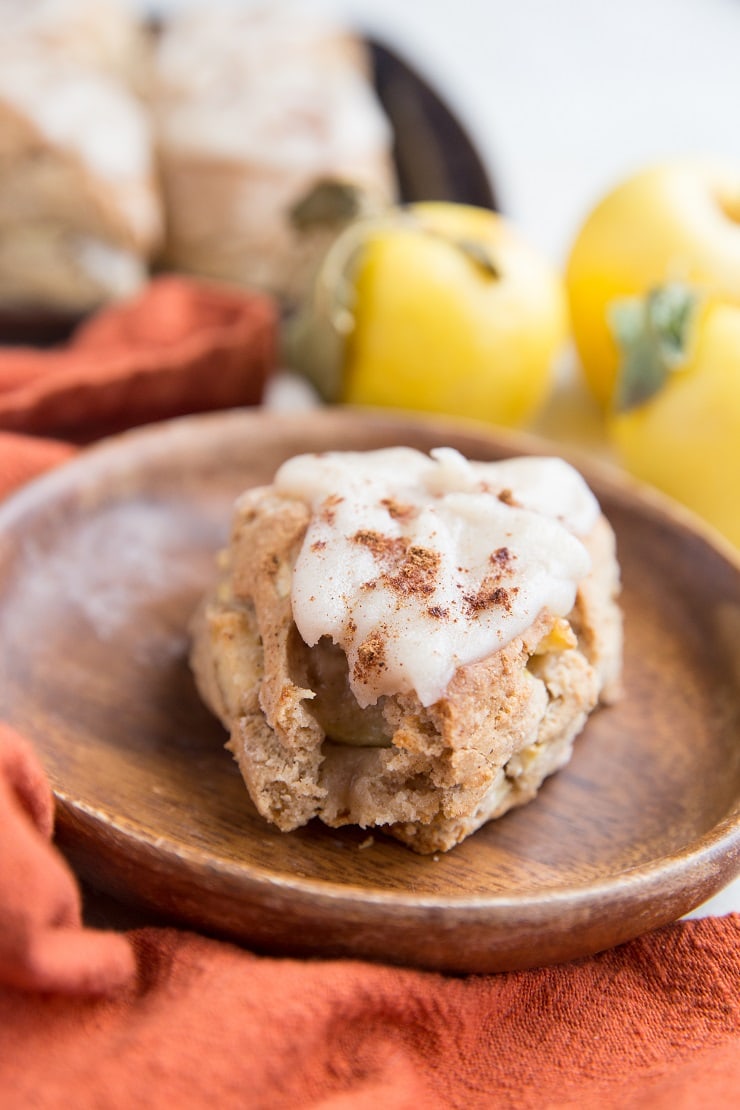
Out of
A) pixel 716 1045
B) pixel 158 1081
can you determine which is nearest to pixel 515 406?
pixel 716 1045

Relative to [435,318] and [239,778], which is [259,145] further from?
[239,778]


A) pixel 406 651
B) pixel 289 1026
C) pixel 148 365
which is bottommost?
pixel 148 365

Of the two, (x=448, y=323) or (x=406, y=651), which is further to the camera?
(x=448, y=323)

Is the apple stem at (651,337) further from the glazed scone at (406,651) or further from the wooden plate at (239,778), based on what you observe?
the glazed scone at (406,651)

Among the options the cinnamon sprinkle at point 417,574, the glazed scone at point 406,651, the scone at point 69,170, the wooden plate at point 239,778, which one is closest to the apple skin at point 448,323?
the wooden plate at point 239,778

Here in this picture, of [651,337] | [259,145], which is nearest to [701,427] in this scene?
[651,337]

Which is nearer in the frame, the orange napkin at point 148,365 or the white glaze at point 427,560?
the white glaze at point 427,560
